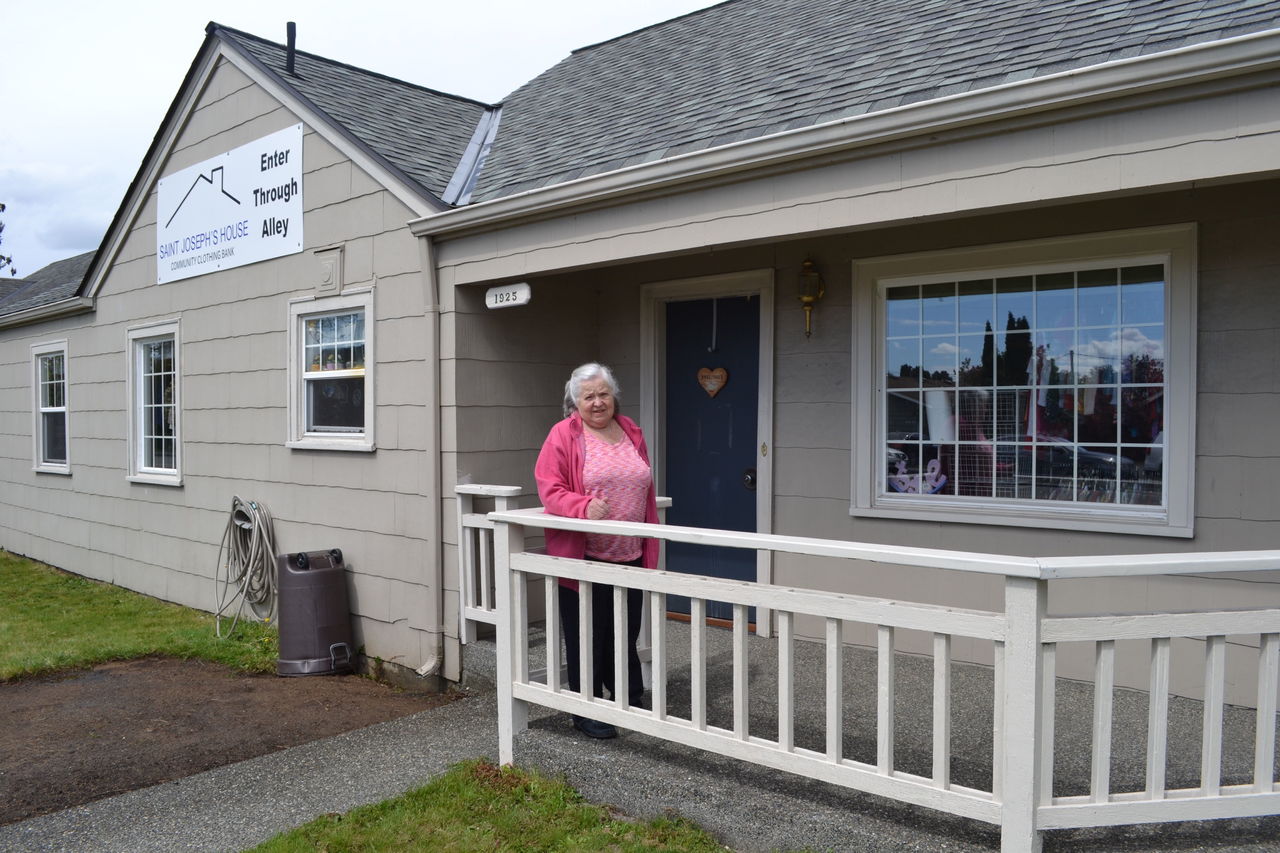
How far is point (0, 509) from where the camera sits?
11.7m

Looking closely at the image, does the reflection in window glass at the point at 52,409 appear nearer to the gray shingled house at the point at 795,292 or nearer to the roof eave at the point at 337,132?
the gray shingled house at the point at 795,292

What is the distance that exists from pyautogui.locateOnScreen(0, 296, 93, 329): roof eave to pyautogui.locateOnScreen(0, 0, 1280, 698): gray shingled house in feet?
6.73

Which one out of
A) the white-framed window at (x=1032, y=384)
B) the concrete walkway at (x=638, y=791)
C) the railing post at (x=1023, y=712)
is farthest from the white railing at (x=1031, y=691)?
the white-framed window at (x=1032, y=384)

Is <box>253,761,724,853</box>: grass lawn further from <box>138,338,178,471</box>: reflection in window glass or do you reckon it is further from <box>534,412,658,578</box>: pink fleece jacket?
<box>138,338,178,471</box>: reflection in window glass

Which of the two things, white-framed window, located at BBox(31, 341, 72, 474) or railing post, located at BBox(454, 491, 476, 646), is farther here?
white-framed window, located at BBox(31, 341, 72, 474)

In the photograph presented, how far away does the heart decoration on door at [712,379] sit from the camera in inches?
225

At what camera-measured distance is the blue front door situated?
5.61 m

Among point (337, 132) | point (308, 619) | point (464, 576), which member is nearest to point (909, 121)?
point (464, 576)

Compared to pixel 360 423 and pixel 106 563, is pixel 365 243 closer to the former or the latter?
pixel 360 423

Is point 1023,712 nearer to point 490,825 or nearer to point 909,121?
point 490,825

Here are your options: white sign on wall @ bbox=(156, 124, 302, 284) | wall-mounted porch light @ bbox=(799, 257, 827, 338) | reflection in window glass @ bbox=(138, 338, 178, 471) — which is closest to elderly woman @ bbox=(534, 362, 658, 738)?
wall-mounted porch light @ bbox=(799, 257, 827, 338)

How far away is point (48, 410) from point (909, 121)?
10446mm

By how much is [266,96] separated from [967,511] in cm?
586

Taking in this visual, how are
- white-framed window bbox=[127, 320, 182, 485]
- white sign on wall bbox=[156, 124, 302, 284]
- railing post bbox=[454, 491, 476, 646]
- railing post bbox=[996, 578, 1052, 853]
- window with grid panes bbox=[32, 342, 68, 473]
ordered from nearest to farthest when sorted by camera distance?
railing post bbox=[996, 578, 1052, 853] → railing post bbox=[454, 491, 476, 646] → white sign on wall bbox=[156, 124, 302, 284] → white-framed window bbox=[127, 320, 182, 485] → window with grid panes bbox=[32, 342, 68, 473]
